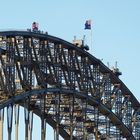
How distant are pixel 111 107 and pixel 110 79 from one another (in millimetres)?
3293

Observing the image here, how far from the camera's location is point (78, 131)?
117 metres

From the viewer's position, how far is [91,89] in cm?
11350

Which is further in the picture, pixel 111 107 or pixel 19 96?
pixel 111 107

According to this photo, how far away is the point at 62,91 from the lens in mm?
104750

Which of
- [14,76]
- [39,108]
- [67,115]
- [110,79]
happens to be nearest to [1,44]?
[14,76]

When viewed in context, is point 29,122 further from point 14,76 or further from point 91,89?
point 91,89

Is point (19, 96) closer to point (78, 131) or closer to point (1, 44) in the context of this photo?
point (1, 44)

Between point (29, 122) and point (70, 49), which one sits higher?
point (70, 49)

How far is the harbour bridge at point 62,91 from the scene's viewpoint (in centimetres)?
9400

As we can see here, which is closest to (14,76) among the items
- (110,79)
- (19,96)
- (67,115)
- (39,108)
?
(19,96)

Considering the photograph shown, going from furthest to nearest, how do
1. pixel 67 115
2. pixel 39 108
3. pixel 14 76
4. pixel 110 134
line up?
pixel 110 134 → pixel 67 115 → pixel 39 108 → pixel 14 76

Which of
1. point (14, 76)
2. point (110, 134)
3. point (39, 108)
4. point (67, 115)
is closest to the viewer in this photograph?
point (14, 76)

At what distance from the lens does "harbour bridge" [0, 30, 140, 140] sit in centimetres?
9400

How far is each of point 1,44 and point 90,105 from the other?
78.6ft
